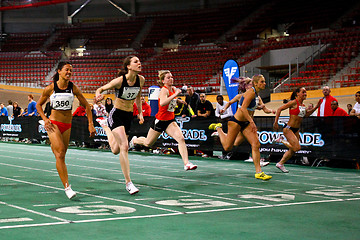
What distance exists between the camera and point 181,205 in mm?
6973

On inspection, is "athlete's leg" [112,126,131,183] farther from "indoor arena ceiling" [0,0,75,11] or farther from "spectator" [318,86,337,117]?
"indoor arena ceiling" [0,0,75,11]

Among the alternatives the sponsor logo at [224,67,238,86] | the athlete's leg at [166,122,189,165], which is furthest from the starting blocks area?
the sponsor logo at [224,67,238,86]

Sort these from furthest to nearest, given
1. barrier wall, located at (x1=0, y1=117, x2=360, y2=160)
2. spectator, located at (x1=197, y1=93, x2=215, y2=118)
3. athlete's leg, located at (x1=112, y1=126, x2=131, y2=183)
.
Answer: spectator, located at (x1=197, y1=93, x2=215, y2=118) < barrier wall, located at (x1=0, y1=117, x2=360, y2=160) < athlete's leg, located at (x1=112, y1=126, x2=131, y2=183)

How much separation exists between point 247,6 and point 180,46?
7.09 m

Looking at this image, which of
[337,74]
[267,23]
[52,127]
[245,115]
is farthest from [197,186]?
[267,23]

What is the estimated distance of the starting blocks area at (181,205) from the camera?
17.5 feet

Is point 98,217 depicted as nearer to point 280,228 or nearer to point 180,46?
point 280,228

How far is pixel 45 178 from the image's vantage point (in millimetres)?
10180

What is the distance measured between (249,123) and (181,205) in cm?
402

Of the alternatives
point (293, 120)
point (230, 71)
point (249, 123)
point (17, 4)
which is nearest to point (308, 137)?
point (293, 120)

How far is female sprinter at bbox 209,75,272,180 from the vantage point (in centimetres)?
1029

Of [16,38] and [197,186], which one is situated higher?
[16,38]

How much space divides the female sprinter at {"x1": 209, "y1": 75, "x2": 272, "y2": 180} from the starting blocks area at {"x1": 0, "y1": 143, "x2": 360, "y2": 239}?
47 centimetres

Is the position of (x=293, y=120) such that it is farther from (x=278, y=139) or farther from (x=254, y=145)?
(x=254, y=145)
